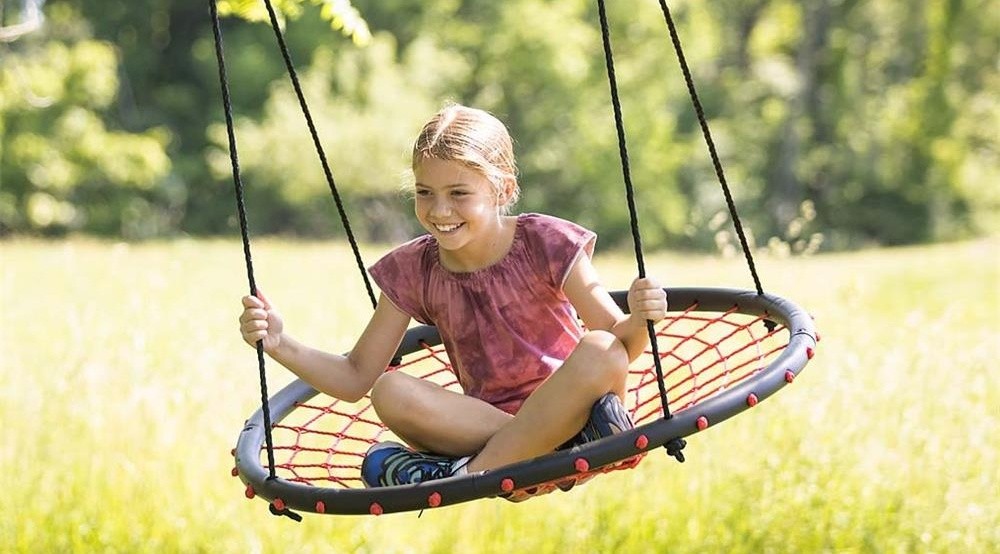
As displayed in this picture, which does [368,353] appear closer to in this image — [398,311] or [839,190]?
[398,311]

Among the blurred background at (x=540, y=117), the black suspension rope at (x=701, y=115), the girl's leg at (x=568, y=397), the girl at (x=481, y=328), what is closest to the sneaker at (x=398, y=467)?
the girl at (x=481, y=328)

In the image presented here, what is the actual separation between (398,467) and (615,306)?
496mm

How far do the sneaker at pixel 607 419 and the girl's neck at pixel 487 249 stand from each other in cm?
42

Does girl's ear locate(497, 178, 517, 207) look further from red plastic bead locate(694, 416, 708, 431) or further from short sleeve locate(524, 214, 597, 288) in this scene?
red plastic bead locate(694, 416, 708, 431)

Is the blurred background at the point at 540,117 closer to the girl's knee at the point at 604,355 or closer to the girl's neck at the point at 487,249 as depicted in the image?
the girl's neck at the point at 487,249

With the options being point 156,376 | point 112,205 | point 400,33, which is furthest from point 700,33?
point 156,376

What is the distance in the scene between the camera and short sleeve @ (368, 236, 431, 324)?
8.25 ft

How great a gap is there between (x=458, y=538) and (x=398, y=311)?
3.95 ft

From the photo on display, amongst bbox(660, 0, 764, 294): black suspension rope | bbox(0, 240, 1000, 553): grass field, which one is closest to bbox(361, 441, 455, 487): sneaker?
bbox(660, 0, 764, 294): black suspension rope

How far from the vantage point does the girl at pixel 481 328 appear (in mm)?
2146

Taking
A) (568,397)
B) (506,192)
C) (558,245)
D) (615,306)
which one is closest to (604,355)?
(568,397)

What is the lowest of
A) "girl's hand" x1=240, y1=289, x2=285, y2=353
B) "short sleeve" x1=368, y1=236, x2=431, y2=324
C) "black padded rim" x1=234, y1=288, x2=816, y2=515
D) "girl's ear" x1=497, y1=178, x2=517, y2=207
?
"black padded rim" x1=234, y1=288, x2=816, y2=515

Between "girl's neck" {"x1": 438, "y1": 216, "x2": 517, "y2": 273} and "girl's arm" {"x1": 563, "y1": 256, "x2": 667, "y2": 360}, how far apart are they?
0.16 metres

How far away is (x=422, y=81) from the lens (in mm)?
22578
